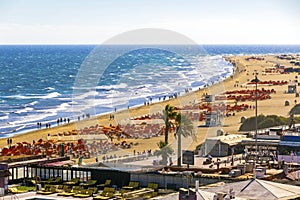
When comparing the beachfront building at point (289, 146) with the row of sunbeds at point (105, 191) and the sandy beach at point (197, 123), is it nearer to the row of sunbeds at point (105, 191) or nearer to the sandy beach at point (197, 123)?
the sandy beach at point (197, 123)

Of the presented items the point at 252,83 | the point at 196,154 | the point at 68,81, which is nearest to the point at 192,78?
the point at 68,81

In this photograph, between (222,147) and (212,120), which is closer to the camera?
(222,147)

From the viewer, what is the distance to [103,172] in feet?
121

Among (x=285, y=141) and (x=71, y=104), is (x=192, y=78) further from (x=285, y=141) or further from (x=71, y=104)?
(x=285, y=141)

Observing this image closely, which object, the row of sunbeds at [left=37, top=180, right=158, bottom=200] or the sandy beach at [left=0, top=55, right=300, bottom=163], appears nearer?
the row of sunbeds at [left=37, top=180, right=158, bottom=200]

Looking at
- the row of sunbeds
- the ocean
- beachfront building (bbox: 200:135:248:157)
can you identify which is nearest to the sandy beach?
beachfront building (bbox: 200:135:248:157)

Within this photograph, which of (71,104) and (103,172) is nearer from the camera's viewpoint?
(103,172)

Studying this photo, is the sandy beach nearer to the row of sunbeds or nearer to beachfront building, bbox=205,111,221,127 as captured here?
beachfront building, bbox=205,111,221,127

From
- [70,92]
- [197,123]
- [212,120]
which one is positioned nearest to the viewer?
[212,120]

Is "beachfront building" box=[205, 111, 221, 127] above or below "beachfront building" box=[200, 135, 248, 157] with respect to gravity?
below

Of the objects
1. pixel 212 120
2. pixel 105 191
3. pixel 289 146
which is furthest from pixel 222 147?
pixel 212 120

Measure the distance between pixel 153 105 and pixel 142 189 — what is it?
6492cm

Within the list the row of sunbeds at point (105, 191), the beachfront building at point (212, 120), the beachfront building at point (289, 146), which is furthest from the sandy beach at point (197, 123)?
the row of sunbeds at point (105, 191)

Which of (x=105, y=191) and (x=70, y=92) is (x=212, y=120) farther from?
(x=70, y=92)
